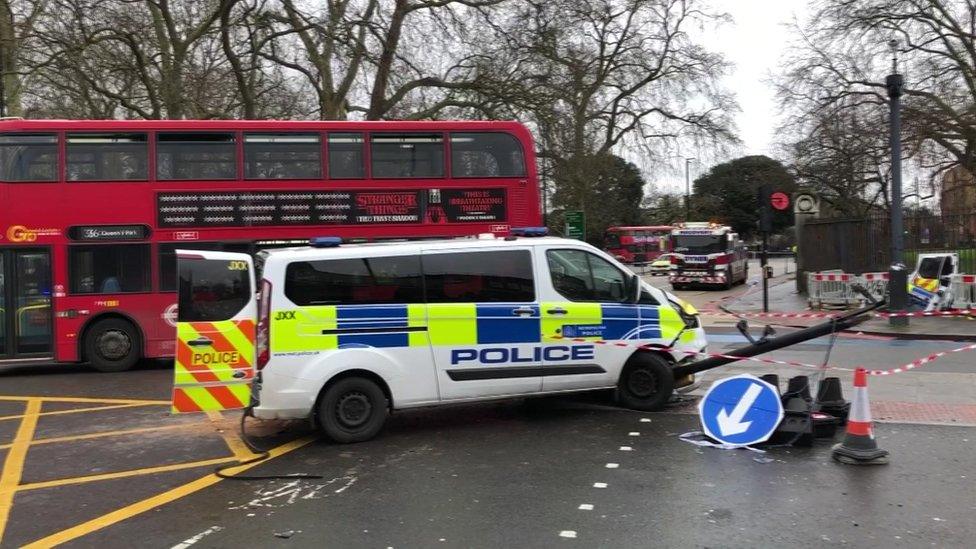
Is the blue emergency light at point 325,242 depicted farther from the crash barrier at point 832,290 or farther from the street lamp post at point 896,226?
the crash barrier at point 832,290

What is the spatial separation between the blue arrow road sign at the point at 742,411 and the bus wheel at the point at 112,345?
9.58 metres

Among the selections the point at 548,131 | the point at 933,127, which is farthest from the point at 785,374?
the point at 933,127

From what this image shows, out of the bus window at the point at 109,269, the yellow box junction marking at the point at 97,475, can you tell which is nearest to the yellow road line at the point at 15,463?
the yellow box junction marking at the point at 97,475

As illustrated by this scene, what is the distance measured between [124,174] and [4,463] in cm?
638

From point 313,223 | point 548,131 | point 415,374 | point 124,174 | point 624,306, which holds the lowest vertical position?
point 415,374

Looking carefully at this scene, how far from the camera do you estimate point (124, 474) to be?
6012 mm

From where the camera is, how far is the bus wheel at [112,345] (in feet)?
38.6

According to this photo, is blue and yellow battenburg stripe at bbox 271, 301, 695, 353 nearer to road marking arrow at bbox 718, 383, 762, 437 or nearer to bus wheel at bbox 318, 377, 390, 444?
bus wheel at bbox 318, 377, 390, 444

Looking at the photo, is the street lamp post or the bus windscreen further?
the bus windscreen

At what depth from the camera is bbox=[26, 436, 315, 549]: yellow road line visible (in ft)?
→ 15.1

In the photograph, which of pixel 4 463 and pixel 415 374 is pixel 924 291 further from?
pixel 4 463

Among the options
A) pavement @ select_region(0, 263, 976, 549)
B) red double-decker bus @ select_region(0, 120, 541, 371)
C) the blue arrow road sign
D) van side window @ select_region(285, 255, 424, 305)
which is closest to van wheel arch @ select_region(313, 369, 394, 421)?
pavement @ select_region(0, 263, 976, 549)

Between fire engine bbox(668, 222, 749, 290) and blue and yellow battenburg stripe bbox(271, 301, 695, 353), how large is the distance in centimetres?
2322

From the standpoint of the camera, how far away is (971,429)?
6.84m
